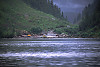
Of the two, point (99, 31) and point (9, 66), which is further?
point (99, 31)

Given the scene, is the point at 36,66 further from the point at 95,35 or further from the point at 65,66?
the point at 95,35

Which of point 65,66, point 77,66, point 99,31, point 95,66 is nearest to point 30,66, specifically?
point 65,66

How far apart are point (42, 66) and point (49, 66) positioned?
0.87m

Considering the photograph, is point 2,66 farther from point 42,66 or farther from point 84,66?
point 84,66

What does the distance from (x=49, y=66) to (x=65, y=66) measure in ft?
6.48

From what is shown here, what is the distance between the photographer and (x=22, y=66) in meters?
23.5

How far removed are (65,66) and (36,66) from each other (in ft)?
11.8

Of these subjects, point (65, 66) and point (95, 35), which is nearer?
point (65, 66)

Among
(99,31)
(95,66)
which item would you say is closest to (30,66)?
(95,66)

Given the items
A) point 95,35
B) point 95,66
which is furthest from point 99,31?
point 95,66

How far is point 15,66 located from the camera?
23.6 m

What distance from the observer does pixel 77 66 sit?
23.0 metres

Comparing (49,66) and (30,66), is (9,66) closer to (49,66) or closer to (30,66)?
(30,66)

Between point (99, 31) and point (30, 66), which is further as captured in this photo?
point (99, 31)
